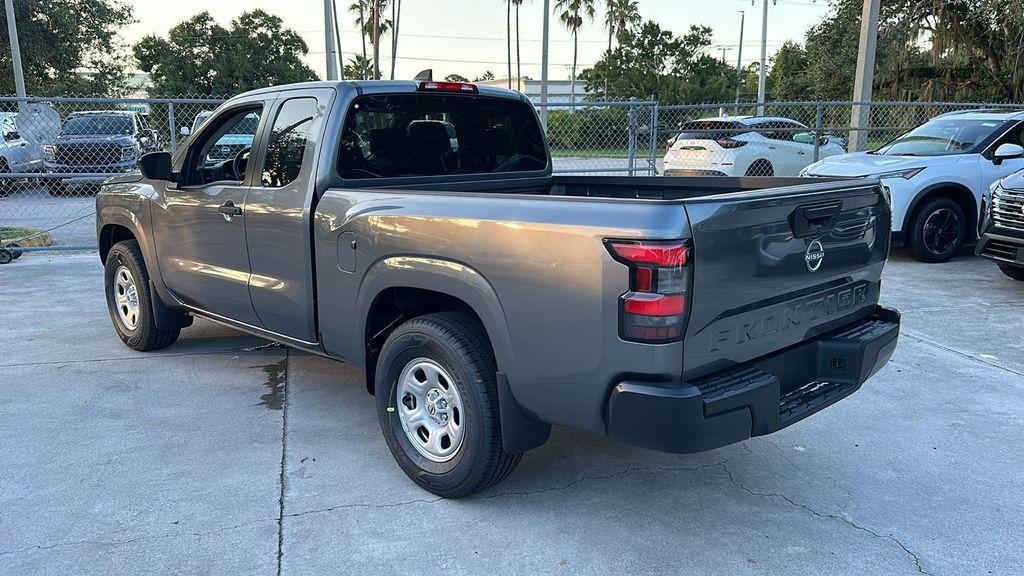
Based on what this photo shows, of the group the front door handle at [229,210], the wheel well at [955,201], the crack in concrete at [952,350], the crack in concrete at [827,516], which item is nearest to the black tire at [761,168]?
the wheel well at [955,201]

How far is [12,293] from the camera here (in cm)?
797

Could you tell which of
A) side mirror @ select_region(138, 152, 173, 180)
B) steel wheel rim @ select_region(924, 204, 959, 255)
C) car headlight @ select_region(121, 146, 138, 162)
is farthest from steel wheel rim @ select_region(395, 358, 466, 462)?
car headlight @ select_region(121, 146, 138, 162)

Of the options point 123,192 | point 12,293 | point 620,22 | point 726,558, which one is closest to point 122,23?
point 12,293

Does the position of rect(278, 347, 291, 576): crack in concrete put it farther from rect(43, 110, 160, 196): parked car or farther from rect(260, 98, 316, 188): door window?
rect(43, 110, 160, 196): parked car

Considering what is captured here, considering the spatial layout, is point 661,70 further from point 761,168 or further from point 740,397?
point 740,397

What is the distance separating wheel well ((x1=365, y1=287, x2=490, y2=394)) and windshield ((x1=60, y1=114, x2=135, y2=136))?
46.2 ft

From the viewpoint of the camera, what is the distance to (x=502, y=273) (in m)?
3.11

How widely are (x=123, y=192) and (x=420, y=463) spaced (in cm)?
343

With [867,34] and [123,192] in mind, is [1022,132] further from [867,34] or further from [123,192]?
[123,192]

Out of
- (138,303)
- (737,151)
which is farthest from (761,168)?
(138,303)

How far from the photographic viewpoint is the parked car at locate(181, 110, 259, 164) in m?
4.87

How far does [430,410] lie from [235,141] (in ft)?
8.42

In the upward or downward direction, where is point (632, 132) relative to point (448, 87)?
downward

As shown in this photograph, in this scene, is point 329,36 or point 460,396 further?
point 329,36
